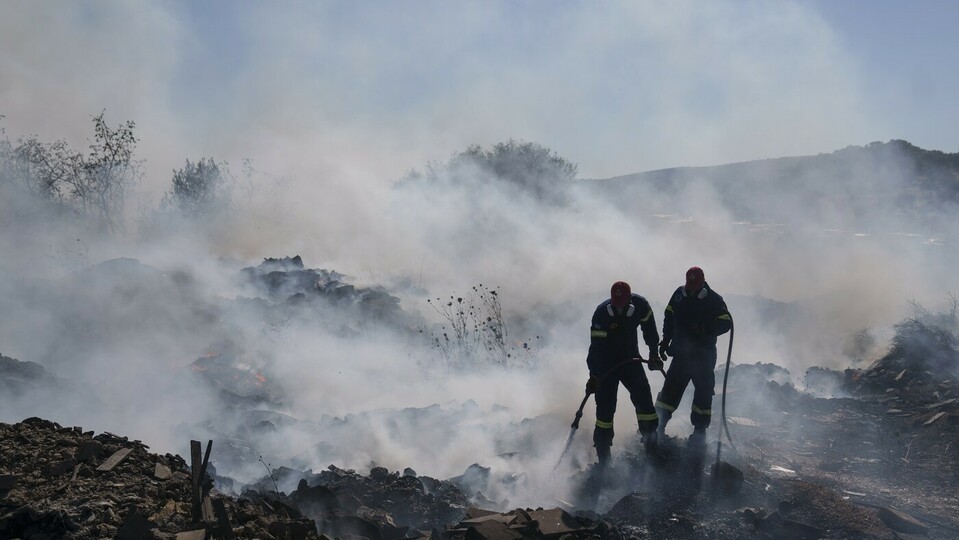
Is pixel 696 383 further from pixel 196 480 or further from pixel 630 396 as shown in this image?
pixel 196 480

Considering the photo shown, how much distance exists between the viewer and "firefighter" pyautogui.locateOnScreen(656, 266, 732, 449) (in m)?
6.60

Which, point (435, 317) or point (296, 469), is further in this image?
point (435, 317)

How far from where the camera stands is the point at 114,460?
470 centimetres

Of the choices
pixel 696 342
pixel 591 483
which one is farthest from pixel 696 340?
pixel 591 483

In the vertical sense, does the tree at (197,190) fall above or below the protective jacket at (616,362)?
above

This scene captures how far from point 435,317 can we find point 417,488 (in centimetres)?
807

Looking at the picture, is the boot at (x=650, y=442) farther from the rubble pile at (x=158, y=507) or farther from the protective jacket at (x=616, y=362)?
the rubble pile at (x=158, y=507)

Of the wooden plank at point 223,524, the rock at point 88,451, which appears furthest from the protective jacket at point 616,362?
the rock at point 88,451

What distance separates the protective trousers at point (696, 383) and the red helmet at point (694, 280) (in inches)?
25.7

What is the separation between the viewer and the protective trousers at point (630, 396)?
6.41 meters

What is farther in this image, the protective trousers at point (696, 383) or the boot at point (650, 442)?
the protective trousers at point (696, 383)

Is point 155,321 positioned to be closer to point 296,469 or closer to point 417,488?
point 296,469

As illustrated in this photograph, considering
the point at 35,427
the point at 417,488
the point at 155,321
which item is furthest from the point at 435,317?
the point at 35,427

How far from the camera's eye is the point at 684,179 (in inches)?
1453
